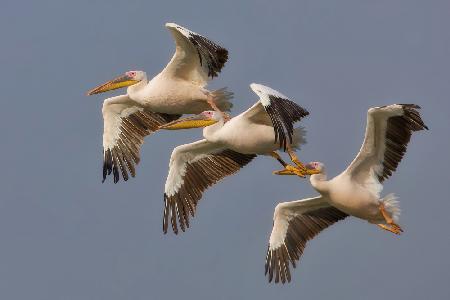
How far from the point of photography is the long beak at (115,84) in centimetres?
2510

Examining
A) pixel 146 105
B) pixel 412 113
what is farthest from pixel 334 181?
pixel 146 105

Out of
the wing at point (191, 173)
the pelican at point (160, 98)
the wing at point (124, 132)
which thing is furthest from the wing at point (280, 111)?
the wing at point (124, 132)

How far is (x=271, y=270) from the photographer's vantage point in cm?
2391

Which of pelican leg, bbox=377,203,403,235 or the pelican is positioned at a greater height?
the pelican

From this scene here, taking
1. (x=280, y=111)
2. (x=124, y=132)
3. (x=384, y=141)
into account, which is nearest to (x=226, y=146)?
(x=280, y=111)

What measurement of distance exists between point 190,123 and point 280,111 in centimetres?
299

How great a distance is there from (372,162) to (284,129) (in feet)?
5.66

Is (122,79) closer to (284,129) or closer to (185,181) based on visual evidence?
(185,181)

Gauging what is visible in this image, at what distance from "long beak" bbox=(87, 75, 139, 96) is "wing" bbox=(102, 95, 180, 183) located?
9.7 inches

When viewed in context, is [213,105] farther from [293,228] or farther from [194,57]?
[293,228]

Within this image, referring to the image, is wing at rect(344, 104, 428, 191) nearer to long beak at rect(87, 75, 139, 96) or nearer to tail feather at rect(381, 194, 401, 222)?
tail feather at rect(381, 194, 401, 222)

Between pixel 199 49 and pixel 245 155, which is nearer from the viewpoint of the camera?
pixel 199 49

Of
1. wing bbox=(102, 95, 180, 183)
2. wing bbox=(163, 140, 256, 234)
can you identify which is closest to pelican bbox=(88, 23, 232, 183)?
wing bbox=(102, 95, 180, 183)

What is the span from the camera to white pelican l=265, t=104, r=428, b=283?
21281 mm
